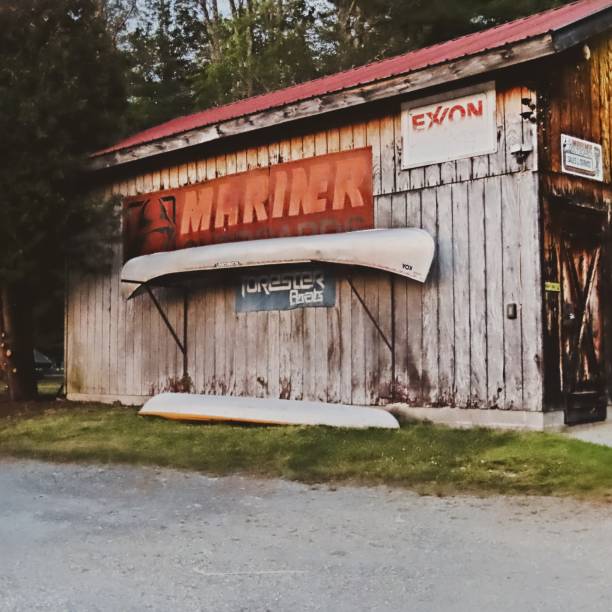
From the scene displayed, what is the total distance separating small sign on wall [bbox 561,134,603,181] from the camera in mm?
9516

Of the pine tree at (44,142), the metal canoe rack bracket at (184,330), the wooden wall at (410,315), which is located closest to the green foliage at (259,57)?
the pine tree at (44,142)

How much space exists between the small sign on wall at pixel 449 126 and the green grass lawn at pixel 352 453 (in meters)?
3.24

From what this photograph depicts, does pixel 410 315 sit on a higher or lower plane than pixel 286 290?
lower

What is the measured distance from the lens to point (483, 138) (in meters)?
9.47

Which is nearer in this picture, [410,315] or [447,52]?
[410,315]

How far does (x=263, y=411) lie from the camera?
1029 centimetres

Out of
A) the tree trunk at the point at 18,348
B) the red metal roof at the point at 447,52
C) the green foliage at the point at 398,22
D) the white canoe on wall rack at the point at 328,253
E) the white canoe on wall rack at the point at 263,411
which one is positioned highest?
the green foliage at the point at 398,22

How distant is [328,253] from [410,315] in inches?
50.5

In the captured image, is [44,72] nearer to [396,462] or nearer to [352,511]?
[396,462]

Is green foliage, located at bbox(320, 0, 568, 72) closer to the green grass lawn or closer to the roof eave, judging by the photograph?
the roof eave

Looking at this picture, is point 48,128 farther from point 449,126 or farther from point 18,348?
point 449,126

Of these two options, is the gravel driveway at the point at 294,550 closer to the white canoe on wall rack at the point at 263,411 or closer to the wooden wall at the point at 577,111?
the white canoe on wall rack at the point at 263,411

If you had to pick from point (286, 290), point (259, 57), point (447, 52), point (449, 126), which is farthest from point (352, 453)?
point (259, 57)

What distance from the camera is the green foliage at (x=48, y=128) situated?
13203mm
